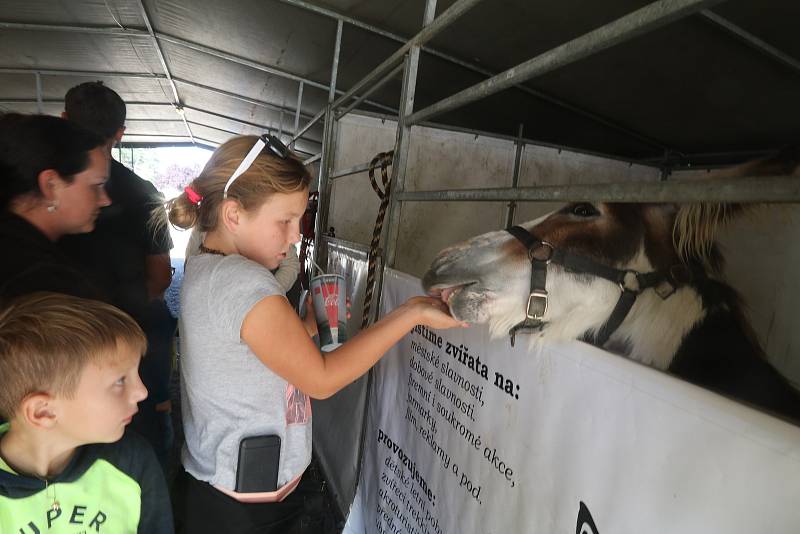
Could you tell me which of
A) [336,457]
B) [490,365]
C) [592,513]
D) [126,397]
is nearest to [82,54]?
[336,457]

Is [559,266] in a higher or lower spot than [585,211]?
lower

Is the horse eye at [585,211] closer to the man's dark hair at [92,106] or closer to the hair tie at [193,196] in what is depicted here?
the hair tie at [193,196]

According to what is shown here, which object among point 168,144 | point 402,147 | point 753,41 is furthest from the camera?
point 168,144

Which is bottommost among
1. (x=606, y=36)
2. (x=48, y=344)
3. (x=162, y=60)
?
(x=48, y=344)

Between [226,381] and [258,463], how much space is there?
238 mm

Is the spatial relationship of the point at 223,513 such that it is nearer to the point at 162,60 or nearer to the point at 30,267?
the point at 30,267

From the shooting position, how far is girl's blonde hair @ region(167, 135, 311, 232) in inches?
45.9

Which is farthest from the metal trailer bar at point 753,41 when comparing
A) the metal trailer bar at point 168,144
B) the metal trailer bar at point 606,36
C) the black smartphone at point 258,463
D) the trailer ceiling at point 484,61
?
the metal trailer bar at point 168,144

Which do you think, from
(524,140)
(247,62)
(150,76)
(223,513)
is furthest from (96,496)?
(150,76)

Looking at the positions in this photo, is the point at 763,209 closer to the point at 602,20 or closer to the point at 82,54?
the point at 602,20

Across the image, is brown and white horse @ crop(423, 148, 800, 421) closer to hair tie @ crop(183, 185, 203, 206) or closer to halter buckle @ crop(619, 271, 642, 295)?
halter buckle @ crop(619, 271, 642, 295)

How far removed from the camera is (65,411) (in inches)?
36.9

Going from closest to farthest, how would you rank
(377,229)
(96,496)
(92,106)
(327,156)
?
(96,496), (377,229), (92,106), (327,156)

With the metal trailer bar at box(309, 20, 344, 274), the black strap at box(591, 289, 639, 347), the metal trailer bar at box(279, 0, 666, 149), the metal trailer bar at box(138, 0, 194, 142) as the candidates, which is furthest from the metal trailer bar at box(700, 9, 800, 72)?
the metal trailer bar at box(138, 0, 194, 142)
